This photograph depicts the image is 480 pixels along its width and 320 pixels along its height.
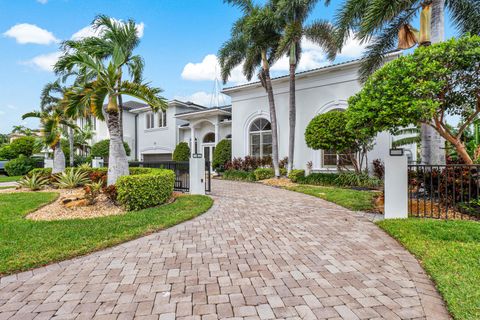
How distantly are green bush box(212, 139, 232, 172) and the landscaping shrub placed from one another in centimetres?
841

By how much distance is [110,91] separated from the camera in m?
8.33

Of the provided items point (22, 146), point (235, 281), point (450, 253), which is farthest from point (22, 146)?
point (450, 253)

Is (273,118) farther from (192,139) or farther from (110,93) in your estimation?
(110,93)

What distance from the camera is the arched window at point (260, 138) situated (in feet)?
57.1

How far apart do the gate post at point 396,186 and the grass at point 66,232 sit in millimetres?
4656

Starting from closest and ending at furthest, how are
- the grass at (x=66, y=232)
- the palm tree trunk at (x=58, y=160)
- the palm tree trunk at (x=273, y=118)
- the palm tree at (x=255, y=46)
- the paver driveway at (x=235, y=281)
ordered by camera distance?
1. the paver driveway at (x=235, y=281)
2. the grass at (x=66, y=232)
3. the palm tree trunk at (x=58, y=160)
4. the palm tree at (x=255, y=46)
5. the palm tree trunk at (x=273, y=118)

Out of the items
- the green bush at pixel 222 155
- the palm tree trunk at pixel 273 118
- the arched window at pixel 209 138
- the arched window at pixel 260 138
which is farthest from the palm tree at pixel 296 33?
the arched window at pixel 209 138

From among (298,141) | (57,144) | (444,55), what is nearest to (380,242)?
(444,55)

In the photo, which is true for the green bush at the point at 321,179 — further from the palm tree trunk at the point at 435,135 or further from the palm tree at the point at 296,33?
the palm tree trunk at the point at 435,135

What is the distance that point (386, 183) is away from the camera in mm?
6355

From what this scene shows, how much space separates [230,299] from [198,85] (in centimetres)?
2950

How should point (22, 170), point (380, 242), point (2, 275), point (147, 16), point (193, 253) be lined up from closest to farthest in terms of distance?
point (2, 275), point (193, 253), point (380, 242), point (147, 16), point (22, 170)

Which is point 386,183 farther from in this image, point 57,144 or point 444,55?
point 57,144

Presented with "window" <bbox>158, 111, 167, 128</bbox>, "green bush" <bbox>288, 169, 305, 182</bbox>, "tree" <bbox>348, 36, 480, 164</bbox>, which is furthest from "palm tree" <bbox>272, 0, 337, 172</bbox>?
"window" <bbox>158, 111, 167, 128</bbox>
